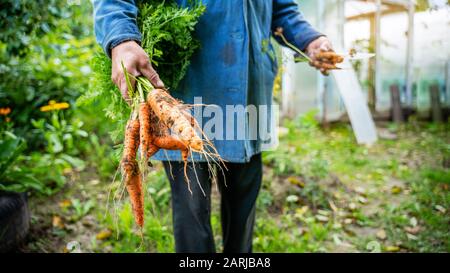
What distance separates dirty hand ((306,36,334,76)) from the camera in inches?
87.7

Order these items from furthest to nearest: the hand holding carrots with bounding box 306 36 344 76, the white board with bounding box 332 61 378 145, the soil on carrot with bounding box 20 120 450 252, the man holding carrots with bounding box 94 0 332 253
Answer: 1. the white board with bounding box 332 61 378 145
2. the soil on carrot with bounding box 20 120 450 252
3. the hand holding carrots with bounding box 306 36 344 76
4. the man holding carrots with bounding box 94 0 332 253

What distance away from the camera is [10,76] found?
3.82m

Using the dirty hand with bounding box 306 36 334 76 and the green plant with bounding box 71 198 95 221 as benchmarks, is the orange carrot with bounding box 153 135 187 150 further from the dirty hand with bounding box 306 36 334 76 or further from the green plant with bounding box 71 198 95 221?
the green plant with bounding box 71 198 95 221

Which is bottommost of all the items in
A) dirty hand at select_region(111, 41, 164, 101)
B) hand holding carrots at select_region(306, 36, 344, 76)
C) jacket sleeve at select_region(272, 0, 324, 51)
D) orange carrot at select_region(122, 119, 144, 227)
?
orange carrot at select_region(122, 119, 144, 227)

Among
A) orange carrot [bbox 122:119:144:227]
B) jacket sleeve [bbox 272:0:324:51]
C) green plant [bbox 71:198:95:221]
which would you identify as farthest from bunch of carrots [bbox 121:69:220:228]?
green plant [bbox 71:198:95:221]

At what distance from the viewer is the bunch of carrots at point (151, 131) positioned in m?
1.50

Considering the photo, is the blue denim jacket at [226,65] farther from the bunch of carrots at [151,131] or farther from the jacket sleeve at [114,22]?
the bunch of carrots at [151,131]

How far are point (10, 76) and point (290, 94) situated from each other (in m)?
3.75

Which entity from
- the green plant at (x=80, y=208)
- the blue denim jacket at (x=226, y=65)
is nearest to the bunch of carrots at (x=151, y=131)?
the blue denim jacket at (x=226, y=65)

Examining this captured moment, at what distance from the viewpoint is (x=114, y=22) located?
1638 mm

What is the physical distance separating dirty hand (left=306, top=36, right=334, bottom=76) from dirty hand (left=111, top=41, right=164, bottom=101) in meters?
1.05

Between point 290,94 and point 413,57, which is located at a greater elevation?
point 413,57
